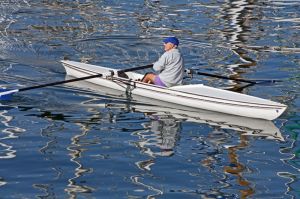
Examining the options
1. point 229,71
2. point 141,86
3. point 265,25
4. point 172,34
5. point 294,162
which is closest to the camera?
point 294,162

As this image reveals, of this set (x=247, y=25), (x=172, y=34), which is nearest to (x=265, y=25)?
(x=247, y=25)

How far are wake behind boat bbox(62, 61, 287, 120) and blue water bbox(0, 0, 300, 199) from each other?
33 centimetres

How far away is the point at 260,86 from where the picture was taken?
74.7 feet

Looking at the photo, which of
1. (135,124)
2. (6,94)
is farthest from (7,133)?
(135,124)

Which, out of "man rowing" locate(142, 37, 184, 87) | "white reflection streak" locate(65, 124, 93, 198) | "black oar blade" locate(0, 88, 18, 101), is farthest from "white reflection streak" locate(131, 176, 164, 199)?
"black oar blade" locate(0, 88, 18, 101)

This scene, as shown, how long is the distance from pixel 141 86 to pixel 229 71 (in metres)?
4.96

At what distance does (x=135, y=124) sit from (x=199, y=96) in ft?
6.61

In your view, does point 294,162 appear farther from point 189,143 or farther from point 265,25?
point 265,25

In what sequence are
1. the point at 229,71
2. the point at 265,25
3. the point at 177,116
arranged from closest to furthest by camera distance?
the point at 177,116 → the point at 229,71 → the point at 265,25

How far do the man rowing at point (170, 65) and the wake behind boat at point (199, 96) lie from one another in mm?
238

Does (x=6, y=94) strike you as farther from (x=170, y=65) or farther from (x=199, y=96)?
(x=199, y=96)

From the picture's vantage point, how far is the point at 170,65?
20.5 metres

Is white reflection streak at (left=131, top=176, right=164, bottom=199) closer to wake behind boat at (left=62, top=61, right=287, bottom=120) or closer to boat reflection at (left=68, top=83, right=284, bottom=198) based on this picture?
boat reflection at (left=68, top=83, right=284, bottom=198)

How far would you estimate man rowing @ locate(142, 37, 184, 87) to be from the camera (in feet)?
66.9
